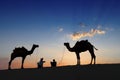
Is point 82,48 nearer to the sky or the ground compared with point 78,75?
nearer to the sky

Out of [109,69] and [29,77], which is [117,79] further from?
[29,77]

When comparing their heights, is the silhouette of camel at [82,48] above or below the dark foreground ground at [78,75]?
above

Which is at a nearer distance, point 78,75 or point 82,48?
point 78,75

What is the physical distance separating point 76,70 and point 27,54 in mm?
10236

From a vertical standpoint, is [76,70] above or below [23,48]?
below

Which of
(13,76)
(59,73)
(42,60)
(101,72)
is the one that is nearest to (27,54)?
(42,60)

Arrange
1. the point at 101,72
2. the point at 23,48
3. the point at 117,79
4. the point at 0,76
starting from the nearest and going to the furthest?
the point at 117,79 < the point at 101,72 < the point at 0,76 < the point at 23,48

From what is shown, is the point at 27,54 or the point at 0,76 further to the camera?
the point at 27,54

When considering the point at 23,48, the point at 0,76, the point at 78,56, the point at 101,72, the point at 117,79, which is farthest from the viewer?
the point at 23,48

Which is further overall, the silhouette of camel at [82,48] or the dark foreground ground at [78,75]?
the silhouette of camel at [82,48]

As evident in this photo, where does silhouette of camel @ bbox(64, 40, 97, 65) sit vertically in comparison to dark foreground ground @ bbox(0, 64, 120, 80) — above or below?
above

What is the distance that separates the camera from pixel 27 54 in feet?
120

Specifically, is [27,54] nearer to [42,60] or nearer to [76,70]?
[42,60]

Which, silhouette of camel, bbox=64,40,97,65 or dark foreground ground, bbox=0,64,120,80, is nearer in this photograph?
dark foreground ground, bbox=0,64,120,80
